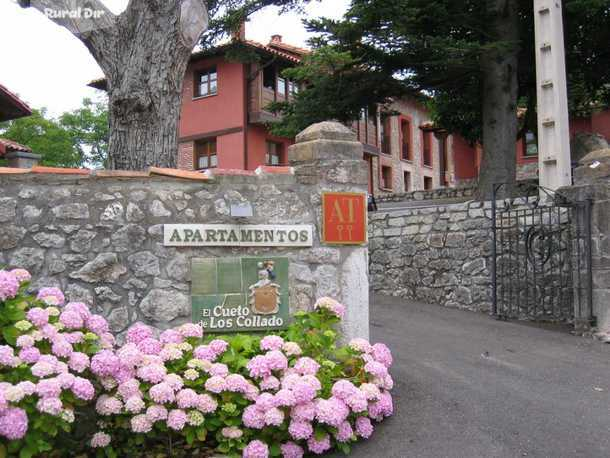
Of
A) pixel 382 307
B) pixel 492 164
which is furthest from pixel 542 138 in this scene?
pixel 382 307

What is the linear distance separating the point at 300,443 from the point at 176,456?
833 millimetres

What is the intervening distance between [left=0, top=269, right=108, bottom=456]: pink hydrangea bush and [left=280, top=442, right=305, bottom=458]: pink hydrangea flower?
1.28 meters

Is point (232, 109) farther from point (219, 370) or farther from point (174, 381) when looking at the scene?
point (174, 381)

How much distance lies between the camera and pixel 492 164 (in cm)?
1373

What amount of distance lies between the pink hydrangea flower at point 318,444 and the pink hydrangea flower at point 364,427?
28cm

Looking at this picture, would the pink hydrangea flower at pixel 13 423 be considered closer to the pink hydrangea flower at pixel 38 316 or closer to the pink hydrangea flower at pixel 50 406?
the pink hydrangea flower at pixel 50 406

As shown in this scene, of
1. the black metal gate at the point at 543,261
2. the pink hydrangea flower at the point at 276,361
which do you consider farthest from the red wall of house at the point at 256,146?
the pink hydrangea flower at the point at 276,361

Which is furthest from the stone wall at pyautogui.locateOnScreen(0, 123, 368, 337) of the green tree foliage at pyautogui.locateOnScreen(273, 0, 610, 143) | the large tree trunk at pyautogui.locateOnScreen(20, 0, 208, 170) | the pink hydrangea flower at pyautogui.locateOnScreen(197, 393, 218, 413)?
the green tree foliage at pyautogui.locateOnScreen(273, 0, 610, 143)

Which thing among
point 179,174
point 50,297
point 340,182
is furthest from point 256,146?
point 50,297

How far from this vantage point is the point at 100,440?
437 cm

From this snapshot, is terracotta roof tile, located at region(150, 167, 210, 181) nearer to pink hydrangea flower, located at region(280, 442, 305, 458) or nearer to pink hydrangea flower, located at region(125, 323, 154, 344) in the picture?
pink hydrangea flower, located at region(125, 323, 154, 344)

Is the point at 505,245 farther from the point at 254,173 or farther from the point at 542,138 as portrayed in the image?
the point at 254,173

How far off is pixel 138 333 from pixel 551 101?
8.82 meters

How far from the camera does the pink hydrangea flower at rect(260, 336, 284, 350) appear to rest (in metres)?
4.95
